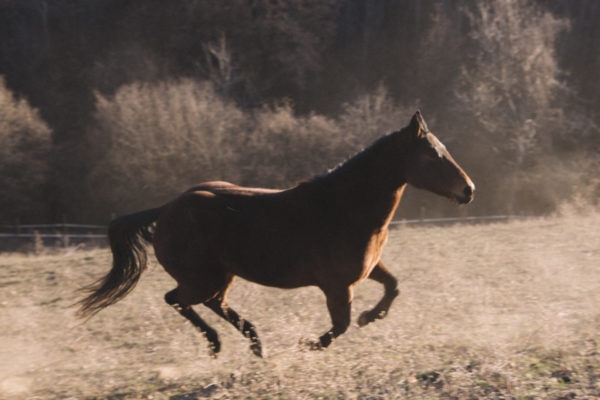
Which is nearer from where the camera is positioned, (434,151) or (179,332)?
(434,151)

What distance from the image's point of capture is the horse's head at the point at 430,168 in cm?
416

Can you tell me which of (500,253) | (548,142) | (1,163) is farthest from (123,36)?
(500,253)

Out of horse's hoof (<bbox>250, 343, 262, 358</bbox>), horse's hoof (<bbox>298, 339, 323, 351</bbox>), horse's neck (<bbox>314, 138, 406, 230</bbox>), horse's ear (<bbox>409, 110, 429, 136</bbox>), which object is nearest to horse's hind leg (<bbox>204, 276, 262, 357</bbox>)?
horse's hoof (<bbox>250, 343, 262, 358</bbox>)

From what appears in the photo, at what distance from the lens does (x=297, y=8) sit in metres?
34.0

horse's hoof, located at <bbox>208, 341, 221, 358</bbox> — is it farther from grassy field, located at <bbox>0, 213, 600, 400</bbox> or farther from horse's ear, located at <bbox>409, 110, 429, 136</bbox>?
horse's ear, located at <bbox>409, 110, 429, 136</bbox>

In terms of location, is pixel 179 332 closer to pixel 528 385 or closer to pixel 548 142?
pixel 528 385

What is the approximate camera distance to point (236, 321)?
16.6ft

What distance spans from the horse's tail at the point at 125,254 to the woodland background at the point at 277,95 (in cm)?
1605

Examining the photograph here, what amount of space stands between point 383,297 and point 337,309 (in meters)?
0.63

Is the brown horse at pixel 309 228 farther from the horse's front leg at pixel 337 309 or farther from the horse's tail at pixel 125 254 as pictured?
the horse's tail at pixel 125 254

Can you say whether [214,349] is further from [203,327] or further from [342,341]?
[342,341]

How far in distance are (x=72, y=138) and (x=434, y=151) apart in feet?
92.1

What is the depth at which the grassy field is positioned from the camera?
166 inches

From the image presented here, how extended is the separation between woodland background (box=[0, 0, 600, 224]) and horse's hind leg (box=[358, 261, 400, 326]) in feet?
56.1
